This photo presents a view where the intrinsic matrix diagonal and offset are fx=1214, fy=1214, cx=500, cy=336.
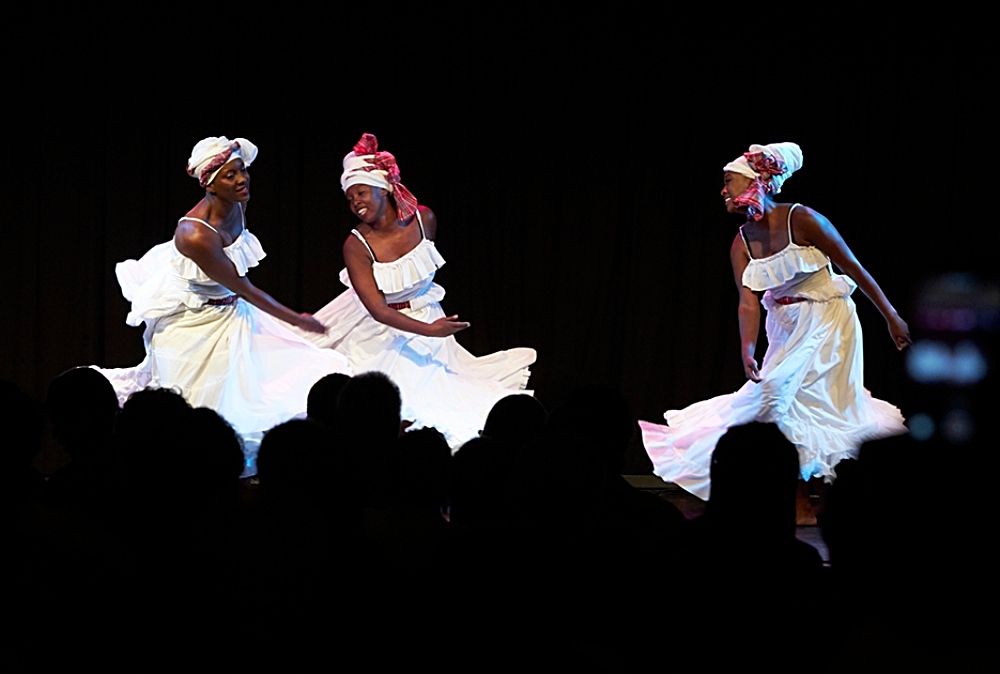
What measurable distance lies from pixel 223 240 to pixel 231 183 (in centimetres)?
26

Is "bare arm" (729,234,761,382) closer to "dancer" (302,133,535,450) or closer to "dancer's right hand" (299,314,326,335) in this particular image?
"dancer" (302,133,535,450)

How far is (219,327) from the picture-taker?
18.0ft

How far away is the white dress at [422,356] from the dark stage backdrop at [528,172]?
1430 millimetres

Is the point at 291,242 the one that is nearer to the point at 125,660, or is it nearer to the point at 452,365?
the point at 452,365

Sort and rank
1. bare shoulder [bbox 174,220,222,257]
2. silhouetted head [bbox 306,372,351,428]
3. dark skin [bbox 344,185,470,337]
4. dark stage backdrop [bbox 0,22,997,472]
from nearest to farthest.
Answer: silhouetted head [bbox 306,372,351,428] < bare shoulder [bbox 174,220,222,257] < dark skin [bbox 344,185,470,337] < dark stage backdrop [bbox 0,22,997,472]

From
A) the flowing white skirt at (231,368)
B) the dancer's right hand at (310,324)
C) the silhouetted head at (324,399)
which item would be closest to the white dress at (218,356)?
the flowing white skirt at (231,368)

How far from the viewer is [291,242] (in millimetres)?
7160

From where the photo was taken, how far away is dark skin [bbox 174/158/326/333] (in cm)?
531

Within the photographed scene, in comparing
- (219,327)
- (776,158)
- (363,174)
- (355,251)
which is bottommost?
(219,327)

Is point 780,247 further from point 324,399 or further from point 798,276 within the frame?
point 324,399

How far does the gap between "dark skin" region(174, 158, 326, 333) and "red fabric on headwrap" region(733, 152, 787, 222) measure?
79.2 inches

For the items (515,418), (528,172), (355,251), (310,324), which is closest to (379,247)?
(355,251)

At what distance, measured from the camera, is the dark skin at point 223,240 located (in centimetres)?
531

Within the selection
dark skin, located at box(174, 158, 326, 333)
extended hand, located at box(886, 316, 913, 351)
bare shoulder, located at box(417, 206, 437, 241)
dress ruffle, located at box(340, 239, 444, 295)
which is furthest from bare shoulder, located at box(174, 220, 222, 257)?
extended hand, located at box(886, 316, 913, 351)
